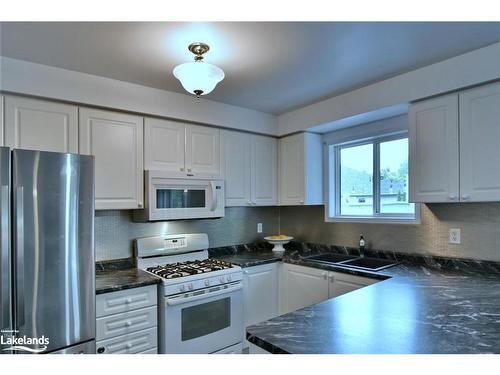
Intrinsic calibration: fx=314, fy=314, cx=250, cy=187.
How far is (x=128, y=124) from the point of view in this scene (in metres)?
2.51

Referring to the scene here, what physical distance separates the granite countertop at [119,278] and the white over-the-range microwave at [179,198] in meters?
0.43

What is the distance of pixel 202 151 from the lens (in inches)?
115

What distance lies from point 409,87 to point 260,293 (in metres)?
2.12

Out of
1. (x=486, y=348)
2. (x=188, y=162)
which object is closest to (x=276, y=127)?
(x=188, y=162)

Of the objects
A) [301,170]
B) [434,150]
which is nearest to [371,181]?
[301,170]

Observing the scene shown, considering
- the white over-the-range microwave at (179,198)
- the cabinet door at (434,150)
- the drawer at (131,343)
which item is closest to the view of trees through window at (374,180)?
the cabinet door at (434,150)

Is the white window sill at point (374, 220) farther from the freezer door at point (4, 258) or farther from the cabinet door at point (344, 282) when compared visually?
the freezer door at point (4, 258)

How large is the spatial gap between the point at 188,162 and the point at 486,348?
7.73 feet

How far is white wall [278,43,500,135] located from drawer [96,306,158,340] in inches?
86.9

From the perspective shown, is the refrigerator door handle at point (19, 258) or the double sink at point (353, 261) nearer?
the refrigerator door handle at point (19, 258)

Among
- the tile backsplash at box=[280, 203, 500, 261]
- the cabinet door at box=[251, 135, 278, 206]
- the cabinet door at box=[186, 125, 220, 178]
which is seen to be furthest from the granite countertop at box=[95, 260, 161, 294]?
the tile backsplash at box=[280, 203, 500, 261]

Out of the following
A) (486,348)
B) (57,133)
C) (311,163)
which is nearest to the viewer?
(486,348)

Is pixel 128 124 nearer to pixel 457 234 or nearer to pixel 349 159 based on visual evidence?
pixel 349 159

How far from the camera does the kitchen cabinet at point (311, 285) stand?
246 cm
